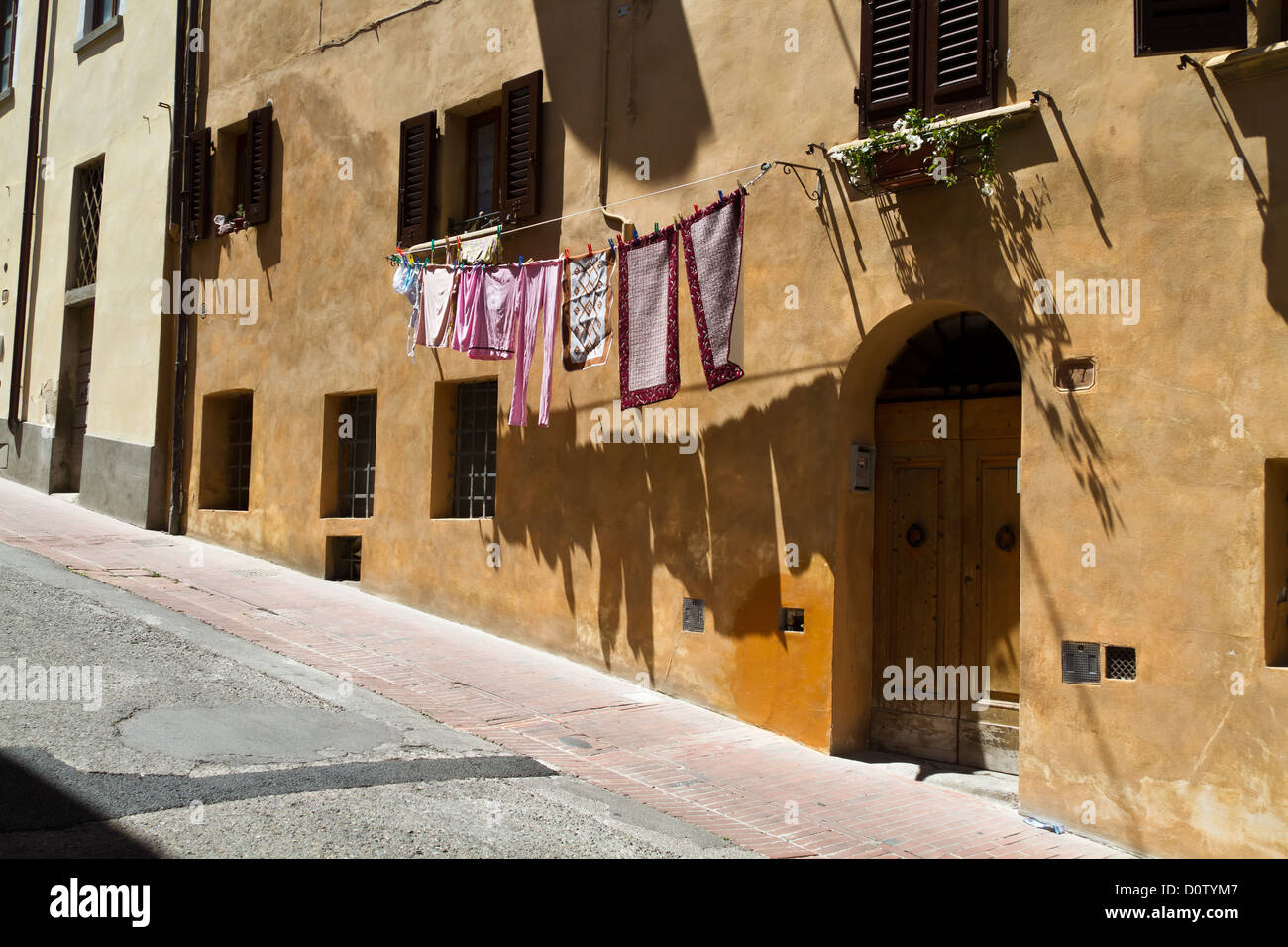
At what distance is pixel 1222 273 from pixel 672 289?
3.89m

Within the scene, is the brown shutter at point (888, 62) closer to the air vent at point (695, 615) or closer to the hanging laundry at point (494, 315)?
the hanging laundry at point (494, 315)

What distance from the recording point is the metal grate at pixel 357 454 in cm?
1284

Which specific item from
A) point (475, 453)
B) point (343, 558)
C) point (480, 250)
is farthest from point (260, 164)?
point (475, 453)

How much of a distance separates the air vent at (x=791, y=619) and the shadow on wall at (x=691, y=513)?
0.05 m

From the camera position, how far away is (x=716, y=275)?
851cm

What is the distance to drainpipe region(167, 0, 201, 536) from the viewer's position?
1497cm

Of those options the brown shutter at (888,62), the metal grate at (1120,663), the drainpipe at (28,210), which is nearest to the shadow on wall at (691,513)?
the brown shutter at (888,62)

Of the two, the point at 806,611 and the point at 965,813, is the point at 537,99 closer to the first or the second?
the point at 806,611

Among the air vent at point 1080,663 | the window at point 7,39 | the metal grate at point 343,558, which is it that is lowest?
the air vent at point 1080,663

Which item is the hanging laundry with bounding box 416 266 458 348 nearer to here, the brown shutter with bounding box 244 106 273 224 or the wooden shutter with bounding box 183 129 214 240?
the brown shutter with bounding box 244 106 273 224

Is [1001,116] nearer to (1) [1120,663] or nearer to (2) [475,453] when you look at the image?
(1) [1120,663]

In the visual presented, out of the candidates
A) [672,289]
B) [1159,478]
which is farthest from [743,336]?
[1159,478]

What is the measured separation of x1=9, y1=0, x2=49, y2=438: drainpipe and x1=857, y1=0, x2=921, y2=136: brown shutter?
15.7 meters

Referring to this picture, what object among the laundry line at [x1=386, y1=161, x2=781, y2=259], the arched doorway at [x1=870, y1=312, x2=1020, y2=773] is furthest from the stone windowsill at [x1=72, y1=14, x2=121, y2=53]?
the arched doorway at [x1=870, y1=312, x2=1020, y2=773]
